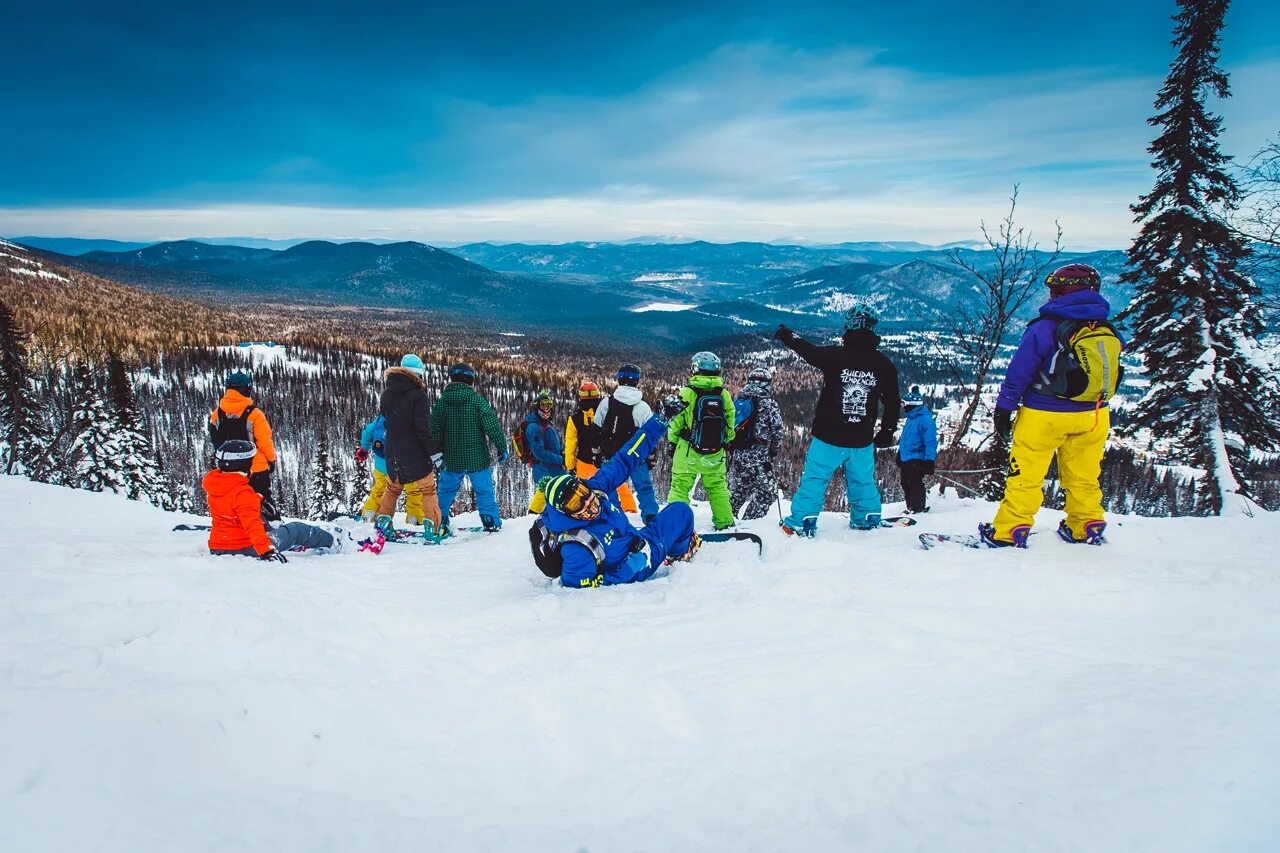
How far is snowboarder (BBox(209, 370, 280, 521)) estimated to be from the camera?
6.91 metres

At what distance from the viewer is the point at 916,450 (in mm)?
9289

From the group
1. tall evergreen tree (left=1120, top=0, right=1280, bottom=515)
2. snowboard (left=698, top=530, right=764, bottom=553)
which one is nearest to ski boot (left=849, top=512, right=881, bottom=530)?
snowboard (left=698, top=530, right=764, bottom=553)

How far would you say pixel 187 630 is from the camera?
11.7 feet

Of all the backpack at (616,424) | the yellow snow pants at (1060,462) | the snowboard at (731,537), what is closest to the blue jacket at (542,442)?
the backpack at (616,424)

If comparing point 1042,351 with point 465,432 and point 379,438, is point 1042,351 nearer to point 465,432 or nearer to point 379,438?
point 465,432

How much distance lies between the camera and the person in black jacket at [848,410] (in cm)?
615

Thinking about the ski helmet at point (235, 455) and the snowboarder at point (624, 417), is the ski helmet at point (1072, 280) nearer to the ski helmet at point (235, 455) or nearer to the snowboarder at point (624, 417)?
the snowboarder at point (624, 417)

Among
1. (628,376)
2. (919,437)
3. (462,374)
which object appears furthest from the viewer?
(919,437)

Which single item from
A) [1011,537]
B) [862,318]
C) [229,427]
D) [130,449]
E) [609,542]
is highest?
[862,318]

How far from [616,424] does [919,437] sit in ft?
16.9

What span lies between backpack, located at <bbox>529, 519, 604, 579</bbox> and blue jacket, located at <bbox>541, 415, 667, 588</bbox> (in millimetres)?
40

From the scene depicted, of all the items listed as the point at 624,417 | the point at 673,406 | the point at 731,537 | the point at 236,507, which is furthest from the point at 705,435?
the point at 236,507

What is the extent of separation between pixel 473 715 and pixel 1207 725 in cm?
347

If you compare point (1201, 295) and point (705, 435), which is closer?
point (705, 435)
